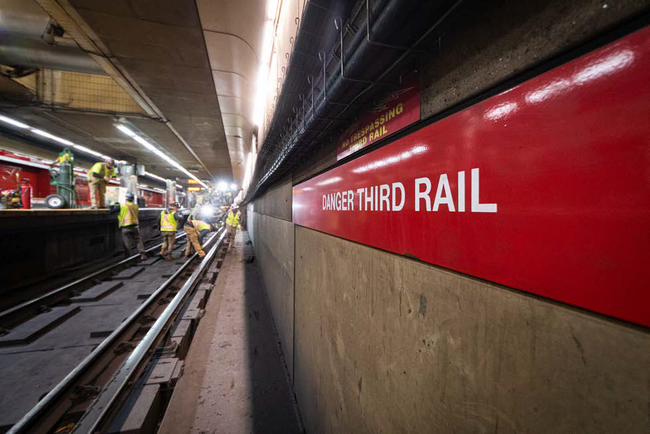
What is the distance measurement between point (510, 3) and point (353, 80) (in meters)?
0.53

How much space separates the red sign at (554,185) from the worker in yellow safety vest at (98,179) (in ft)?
34.4

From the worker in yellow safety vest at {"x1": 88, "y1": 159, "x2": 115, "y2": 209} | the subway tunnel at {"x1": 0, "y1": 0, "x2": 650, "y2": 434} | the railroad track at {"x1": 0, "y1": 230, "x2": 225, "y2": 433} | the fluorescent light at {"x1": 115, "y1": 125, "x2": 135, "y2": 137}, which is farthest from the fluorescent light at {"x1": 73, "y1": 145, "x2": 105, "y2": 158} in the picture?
the subway tunnel at {"x1": 0, "y1": 0, "x2": 650, "y2": 434}

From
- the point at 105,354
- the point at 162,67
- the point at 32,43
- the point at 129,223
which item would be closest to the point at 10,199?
the point at 129,223

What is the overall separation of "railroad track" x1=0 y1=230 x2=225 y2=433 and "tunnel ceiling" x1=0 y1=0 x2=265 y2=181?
415cm

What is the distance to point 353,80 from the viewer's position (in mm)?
1027

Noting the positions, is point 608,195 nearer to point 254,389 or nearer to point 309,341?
point 309,341

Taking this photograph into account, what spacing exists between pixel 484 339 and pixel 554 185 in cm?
45

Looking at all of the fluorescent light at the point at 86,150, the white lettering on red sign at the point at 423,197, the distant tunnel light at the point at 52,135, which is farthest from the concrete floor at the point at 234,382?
the fluorescent light at the point at 86,150

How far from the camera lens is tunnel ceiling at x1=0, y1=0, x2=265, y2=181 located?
2947mm

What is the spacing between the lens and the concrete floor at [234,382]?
250 centimetres

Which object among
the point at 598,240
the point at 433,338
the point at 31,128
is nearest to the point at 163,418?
the point at 433,338

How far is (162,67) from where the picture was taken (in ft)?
13.7

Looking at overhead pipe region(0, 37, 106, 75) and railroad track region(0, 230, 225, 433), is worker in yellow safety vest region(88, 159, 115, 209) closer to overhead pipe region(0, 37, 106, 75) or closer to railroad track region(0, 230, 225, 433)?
overhead pipe region(0, 37, 106, 75)

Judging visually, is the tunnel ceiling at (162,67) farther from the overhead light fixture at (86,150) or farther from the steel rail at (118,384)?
the steel rail at (118,384)
